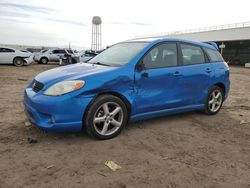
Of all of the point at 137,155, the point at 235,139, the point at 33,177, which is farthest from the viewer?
the point at 235,139

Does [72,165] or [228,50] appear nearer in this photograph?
[72,165]

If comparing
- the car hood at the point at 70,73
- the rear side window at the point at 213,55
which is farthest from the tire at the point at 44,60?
the car hood at the point at 70,73

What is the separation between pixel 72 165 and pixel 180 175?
1325 millimetres

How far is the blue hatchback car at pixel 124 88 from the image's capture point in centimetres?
382

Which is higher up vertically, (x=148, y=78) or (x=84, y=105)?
(x=148, y=78)

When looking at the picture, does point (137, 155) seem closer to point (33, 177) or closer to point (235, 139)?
point (33, 177)

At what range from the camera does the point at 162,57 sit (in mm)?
4809

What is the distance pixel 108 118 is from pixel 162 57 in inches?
61.8

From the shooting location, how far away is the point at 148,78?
4.46 metres

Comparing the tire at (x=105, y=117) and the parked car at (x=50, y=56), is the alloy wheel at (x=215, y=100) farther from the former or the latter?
the parked car at (x=50, y=56)

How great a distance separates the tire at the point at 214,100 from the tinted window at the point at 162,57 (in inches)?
51.5

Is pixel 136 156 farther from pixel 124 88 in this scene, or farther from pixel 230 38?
pixel 230 38

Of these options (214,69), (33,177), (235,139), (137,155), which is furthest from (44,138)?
(214,69)

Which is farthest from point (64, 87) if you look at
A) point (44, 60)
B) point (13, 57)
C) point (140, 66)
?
point (44, 60)
